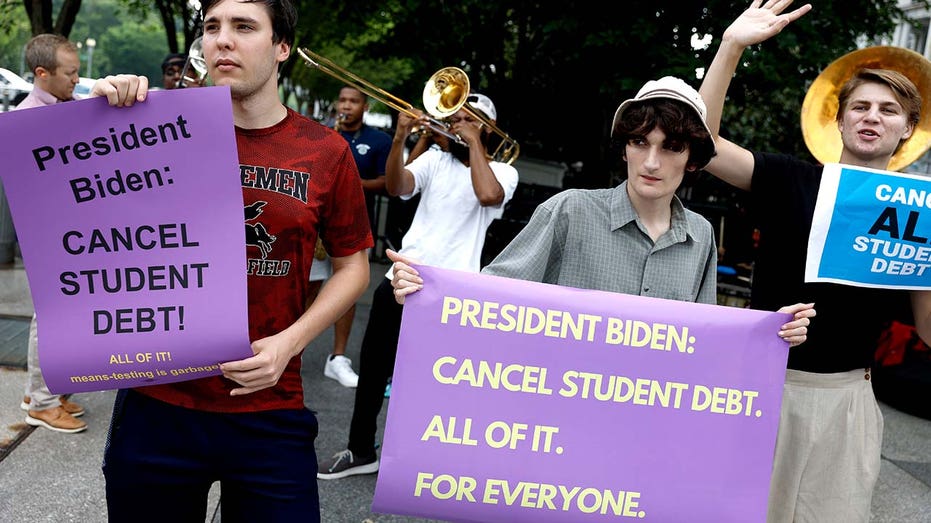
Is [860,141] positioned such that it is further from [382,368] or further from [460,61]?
[460,61]

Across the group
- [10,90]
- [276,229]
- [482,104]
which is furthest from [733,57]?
[10,90]

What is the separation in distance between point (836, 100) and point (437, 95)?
2644mm

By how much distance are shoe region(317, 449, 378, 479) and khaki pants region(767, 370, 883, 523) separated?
2185mm

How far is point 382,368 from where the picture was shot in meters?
4.31

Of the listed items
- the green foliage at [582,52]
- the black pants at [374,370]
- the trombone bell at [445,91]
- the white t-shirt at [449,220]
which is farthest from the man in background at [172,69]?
the green foliage at [582,52]

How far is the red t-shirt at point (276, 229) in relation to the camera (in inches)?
83.4

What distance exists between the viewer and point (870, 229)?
2594 millimetres

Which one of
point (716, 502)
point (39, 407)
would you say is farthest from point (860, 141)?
point (39, 407)

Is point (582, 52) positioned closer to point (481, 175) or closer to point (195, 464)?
point (481, 175)

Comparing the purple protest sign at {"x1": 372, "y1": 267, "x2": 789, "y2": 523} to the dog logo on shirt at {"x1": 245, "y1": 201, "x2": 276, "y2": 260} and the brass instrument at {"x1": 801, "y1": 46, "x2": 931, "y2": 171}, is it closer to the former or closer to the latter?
the dog logo on shirt at {"x1": 245, "y1": 201, "x2": 276, "y2": 260}

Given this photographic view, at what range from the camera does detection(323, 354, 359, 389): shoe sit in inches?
232

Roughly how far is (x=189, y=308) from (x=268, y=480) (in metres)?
0.48

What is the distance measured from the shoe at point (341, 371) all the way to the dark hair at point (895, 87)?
12.7 ft

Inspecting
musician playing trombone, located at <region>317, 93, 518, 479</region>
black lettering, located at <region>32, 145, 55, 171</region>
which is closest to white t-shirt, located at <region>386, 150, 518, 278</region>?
musician playing trombone, located at <region>317, 93, 518, 479</region>
